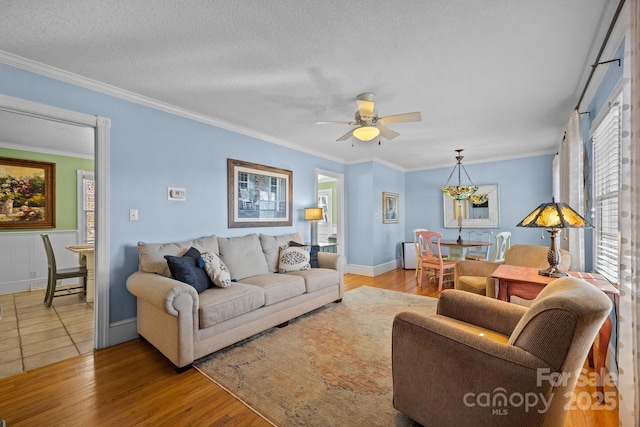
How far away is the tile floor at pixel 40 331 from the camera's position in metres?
2.45

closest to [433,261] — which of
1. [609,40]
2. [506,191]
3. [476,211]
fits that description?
[476,211]

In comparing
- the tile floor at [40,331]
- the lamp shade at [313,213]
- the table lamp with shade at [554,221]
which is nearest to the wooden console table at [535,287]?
the table lamp with shade at [554,221]

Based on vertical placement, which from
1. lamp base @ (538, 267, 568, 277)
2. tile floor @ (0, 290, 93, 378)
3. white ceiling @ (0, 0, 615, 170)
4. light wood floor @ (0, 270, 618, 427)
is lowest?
light wood floor @ (0, 270, 618, 427)

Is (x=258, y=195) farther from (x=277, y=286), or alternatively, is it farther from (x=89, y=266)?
(x=89, y=266)

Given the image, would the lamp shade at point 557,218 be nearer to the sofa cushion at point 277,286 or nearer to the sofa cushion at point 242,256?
the sofa cushion at point 277,286

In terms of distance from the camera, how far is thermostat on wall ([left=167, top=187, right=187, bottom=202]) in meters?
3.19

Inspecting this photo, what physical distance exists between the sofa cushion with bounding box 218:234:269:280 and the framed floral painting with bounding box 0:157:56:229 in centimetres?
378

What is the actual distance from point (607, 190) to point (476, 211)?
401 cm

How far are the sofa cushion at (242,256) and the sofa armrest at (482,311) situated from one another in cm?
218

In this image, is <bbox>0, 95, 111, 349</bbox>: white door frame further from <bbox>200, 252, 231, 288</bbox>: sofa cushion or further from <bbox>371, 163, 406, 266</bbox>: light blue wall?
<bbox>371, 163, 406, 266</bbox>: light blue wall

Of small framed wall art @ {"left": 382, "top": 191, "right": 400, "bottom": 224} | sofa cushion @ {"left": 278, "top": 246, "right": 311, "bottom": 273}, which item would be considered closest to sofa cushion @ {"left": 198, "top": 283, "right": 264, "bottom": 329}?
sofa cushion @ {"left": 278, "top": 246, "right": 311, "bottom": 273}

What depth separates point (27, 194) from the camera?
4.65 m

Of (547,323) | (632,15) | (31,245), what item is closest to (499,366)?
(547,323)

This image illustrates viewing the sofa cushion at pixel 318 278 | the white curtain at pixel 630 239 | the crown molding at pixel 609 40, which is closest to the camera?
the white curtain at pixel 630 239
